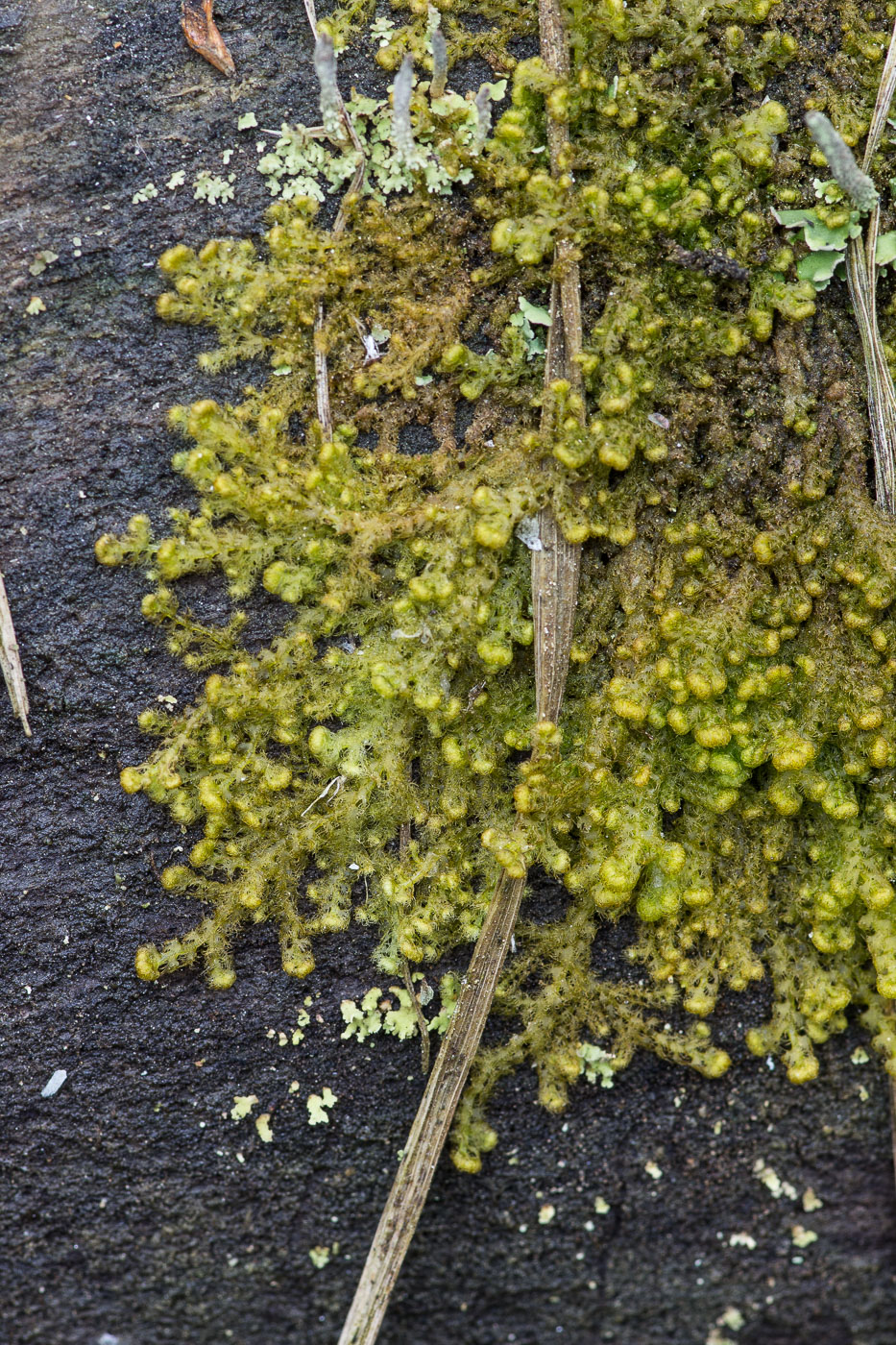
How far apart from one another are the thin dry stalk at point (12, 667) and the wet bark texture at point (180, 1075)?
1.1 inches

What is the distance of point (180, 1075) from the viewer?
2.14 metres

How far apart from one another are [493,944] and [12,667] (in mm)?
1253

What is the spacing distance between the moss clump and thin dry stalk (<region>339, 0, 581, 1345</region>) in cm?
4

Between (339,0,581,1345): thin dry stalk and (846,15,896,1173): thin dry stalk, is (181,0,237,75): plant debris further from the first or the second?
(846,15,896,1173): thin dry stalk

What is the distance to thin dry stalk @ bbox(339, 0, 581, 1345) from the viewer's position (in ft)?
6.59

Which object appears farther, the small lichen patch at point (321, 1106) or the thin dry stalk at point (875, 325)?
the small lichen patch at point (321, 1106)

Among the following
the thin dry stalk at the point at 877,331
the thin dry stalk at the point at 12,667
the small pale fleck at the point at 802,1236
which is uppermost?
the thin dry stalk at the point at 877,331

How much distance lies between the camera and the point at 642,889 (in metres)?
2.10

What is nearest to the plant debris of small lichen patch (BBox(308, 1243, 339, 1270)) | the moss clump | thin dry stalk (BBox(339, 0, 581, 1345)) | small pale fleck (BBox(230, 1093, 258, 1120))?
the moss clump

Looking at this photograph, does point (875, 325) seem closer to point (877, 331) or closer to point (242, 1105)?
point (877, 331)

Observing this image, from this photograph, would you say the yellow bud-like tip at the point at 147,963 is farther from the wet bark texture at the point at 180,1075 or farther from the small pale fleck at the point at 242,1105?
the small pale fleck at the point at 242,1105

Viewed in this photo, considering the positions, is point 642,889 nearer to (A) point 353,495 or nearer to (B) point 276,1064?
(B) point 276,1064

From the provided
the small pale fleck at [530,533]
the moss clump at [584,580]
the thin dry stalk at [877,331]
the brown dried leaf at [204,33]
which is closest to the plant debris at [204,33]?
the brown dried leaf at [204,33]

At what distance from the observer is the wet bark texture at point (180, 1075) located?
207 centimetres
